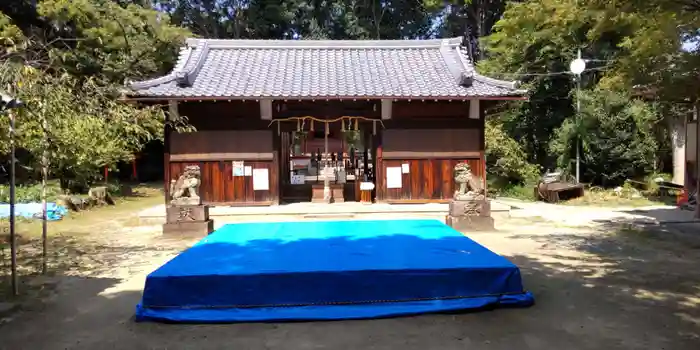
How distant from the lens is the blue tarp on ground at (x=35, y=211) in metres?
11.9

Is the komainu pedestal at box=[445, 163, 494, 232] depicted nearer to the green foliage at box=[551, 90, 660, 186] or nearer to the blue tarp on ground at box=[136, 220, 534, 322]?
the blue tarp on ground at box=[136, 220, 534, 322]

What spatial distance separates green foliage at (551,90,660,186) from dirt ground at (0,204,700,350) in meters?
10.7

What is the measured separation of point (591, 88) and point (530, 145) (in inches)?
127

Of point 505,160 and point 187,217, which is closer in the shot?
point 187,217

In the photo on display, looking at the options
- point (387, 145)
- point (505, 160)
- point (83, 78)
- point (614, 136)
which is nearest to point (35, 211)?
point (83, 78)

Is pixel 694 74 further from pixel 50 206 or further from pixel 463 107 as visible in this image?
pixel 50 206

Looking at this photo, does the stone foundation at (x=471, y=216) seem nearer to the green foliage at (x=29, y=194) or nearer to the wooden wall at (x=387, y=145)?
the wooden wall at (x=387, y=145)

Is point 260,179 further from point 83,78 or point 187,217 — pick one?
point 83,78

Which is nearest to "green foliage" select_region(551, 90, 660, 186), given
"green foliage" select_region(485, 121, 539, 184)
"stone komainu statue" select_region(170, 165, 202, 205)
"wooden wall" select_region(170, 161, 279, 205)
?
"green foliage" select_region(485, 121, 539, 184)

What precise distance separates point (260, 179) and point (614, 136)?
483 inches

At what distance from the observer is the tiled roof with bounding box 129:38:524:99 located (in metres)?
12.4

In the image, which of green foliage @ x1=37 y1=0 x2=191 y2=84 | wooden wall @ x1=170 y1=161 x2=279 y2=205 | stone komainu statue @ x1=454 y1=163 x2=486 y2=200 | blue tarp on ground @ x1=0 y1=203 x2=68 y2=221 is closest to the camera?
stone komainu statue @ x1=454 y1=163 x2=486 y2=200

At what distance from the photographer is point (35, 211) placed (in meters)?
12.2

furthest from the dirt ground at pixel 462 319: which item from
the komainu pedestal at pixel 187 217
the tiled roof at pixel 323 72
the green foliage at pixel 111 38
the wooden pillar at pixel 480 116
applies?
the green foliage at pixel 111 38
